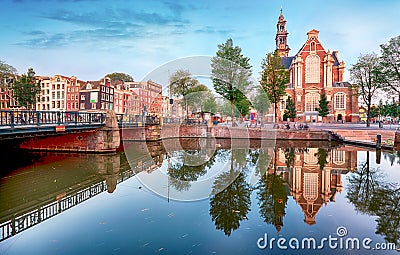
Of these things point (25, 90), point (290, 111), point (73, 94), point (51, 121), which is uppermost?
point (73, 94)

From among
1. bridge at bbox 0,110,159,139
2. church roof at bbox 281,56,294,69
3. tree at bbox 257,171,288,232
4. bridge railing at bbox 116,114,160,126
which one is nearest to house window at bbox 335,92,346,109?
church roof at bbox 281,56,294,69

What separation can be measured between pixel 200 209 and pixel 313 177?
8.58 m

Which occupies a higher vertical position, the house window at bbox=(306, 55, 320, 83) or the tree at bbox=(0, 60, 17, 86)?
the house window at bbox=(306, 55, 320, 83)

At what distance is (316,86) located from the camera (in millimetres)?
63344

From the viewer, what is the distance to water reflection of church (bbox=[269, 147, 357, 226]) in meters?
11.4

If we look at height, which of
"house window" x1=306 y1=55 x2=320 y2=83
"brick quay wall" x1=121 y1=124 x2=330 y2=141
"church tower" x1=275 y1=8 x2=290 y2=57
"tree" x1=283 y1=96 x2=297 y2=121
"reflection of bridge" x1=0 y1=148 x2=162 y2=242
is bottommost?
"reflection of bridge" x1=0 y1=148 x2=162 y2=242

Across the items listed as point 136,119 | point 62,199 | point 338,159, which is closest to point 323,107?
point 338,159

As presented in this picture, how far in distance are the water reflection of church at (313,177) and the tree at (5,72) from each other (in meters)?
44.5

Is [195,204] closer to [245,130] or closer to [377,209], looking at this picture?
[377,209]

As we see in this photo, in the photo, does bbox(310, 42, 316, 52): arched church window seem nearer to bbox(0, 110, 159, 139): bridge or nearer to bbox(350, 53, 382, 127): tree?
bbox(350, 53, 382, 127): tree

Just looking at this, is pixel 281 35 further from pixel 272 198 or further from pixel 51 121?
pixel 272 198

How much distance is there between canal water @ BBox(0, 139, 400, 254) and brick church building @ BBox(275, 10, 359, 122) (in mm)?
46493

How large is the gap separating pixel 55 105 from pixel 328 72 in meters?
61.0

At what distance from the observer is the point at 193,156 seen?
25828 millimetres
